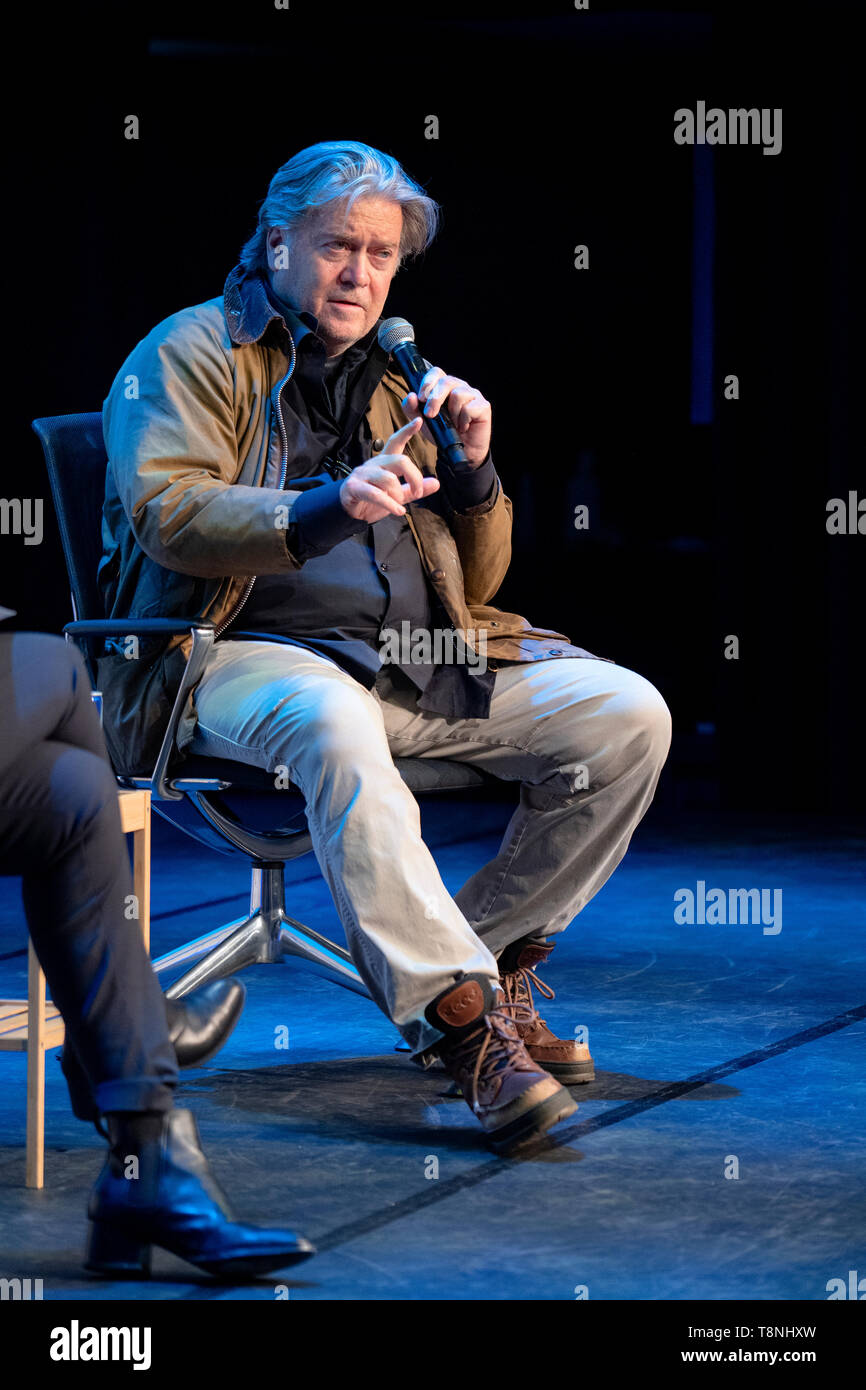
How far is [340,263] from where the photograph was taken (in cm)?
268

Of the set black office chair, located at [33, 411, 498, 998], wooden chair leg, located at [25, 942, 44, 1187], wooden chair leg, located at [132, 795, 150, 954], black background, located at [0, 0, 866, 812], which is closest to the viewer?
wooden chair leg, located at [25, 942, 44, 1187]

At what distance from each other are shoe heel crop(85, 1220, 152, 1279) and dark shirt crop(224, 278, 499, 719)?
41.1 inches

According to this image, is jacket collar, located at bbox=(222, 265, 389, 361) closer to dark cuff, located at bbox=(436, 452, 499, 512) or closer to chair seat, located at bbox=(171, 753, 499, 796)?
dark cuff, located at bbox=(436, 452, 499, 512)

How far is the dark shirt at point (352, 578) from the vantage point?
2.60m

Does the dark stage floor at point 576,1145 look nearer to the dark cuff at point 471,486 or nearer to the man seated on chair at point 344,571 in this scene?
the man seated on chair at point 344,571

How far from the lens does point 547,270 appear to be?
5.76 m

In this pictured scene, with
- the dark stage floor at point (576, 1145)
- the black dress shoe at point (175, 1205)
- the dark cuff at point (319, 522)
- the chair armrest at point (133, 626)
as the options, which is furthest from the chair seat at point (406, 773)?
the black dress shoe at point (175, 1205)

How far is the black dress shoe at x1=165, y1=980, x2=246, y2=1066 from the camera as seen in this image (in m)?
1.91

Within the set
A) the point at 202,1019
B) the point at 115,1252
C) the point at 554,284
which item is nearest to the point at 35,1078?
the point at 202,1019

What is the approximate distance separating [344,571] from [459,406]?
312mm

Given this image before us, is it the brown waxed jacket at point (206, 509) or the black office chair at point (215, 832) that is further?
the black office chair at point (215, 832)

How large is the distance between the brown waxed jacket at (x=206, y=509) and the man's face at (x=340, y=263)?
67 mm

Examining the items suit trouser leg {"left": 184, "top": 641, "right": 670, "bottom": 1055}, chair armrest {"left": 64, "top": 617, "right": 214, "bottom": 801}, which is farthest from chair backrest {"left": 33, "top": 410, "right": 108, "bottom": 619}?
suit trouser leg {"left": 184, "top": 641, "right": 670, "bottom": 1055}

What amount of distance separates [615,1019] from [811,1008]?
0.34 meters
